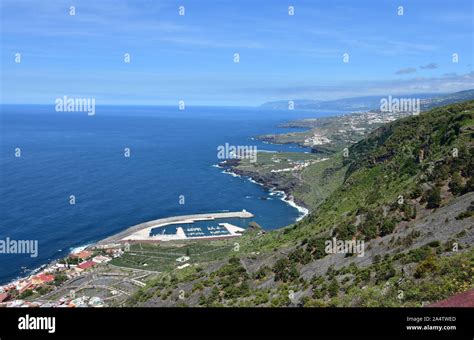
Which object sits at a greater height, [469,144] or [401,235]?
[469,144]

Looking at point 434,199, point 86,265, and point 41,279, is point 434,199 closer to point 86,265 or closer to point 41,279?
point 41,279

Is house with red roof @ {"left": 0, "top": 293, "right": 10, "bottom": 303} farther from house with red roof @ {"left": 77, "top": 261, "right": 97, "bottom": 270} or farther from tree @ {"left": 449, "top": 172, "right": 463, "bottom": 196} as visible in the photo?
tree @ {"left": 449, "top": 172, "right": 463, "bottom": 196}

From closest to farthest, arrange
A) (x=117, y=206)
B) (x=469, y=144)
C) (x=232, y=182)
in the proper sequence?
1. (x=469, y=144)
2. (x=117, y=206)
3. (x=232, y=182)

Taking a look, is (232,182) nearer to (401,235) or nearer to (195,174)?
(195,174)

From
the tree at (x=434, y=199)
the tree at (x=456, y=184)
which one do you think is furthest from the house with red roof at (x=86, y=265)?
the tree at (x=456, y=184)

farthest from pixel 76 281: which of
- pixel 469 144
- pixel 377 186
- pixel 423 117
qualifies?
pixel 423 117

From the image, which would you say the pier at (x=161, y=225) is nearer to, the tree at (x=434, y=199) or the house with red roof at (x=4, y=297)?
the house with red roof at (x=4, y=297)

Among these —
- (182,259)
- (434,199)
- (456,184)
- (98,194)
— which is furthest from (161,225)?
(456,184)

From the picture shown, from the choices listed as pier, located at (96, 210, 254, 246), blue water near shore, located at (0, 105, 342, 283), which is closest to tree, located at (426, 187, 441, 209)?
pier, located at (96, 210, 254, 246)
